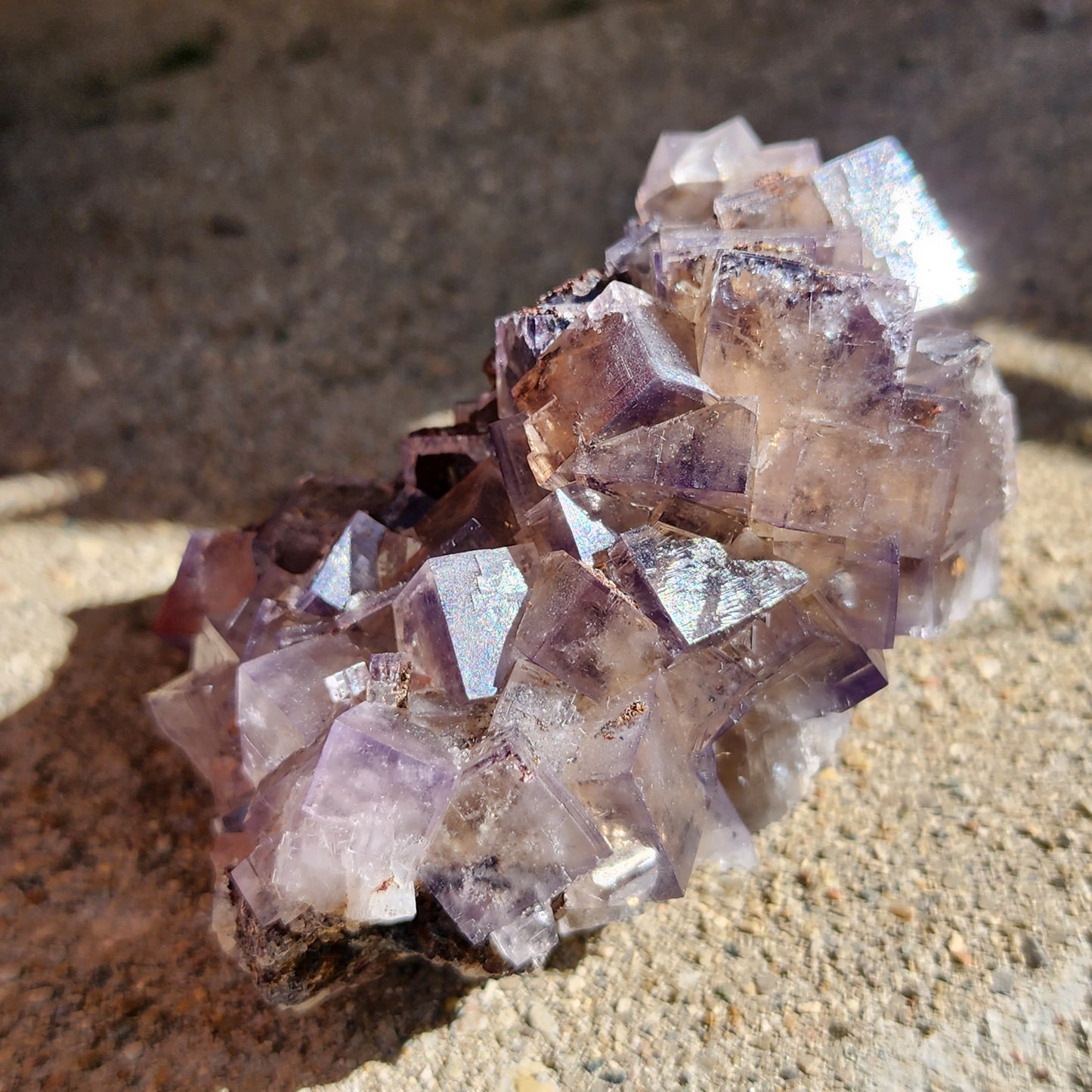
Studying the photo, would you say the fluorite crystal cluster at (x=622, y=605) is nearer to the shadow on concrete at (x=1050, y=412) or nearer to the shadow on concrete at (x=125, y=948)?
the shadow on concrete at (x=125, y=948)


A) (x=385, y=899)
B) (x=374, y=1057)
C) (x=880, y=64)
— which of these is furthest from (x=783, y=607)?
(x=880, y=64)

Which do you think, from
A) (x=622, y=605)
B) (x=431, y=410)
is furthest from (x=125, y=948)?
(x=431, y=410)

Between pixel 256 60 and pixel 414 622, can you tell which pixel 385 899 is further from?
pixel 256 60

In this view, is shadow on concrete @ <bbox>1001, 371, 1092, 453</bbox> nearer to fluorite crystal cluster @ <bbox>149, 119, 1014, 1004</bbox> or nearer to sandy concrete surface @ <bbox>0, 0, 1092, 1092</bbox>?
sandy concrete surface @ <bbox>0, 0, 1092, 1092</bbox>

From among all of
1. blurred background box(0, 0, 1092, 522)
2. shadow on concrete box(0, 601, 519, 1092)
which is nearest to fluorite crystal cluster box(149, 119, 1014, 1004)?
shadow on concrete box(0, 601, 519, 1092)

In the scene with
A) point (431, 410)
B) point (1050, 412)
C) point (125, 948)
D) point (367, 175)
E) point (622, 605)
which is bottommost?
point (1050, 412)

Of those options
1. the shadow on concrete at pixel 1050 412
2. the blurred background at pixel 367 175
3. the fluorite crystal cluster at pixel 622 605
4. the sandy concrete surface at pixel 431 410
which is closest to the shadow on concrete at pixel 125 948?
the sandy concrete surface at pixel 431 410

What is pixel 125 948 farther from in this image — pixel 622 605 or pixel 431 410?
pixel 431 410
